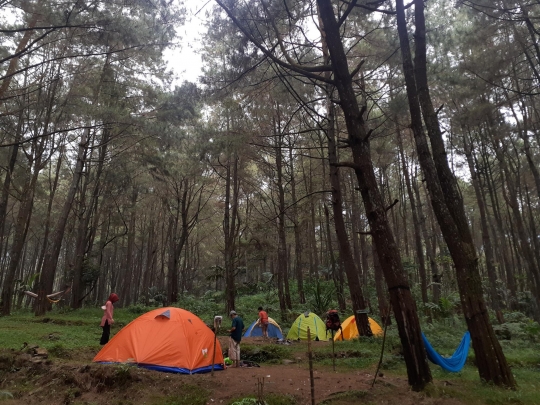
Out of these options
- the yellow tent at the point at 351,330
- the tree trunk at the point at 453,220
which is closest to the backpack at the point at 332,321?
the yellow tent at the point at 351,330

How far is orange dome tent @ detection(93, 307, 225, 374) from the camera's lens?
7.23m

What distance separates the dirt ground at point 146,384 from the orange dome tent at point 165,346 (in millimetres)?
425

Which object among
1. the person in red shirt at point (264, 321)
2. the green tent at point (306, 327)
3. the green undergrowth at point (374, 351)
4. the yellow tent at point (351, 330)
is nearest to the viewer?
the green undergrowth at point (374, 351)

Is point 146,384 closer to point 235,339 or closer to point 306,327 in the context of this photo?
point 235,339

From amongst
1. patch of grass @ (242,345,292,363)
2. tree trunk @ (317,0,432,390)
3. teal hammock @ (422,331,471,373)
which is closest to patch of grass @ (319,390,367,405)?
tree trunk @ (317,0,432,390)

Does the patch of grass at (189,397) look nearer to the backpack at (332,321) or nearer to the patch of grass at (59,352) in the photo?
the patch of grass at (59,352)

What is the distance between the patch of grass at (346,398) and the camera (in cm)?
499

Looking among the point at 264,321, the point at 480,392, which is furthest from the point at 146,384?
the point at 264,321

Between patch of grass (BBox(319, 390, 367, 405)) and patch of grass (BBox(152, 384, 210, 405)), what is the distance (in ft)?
6.22

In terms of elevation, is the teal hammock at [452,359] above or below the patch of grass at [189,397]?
above

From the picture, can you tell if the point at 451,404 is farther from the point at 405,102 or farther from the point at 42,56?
the point at 42,56

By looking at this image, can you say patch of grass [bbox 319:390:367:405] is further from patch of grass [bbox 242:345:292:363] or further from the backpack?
the backpack

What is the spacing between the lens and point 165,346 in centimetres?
742

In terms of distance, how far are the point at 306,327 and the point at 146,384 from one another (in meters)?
6.50
